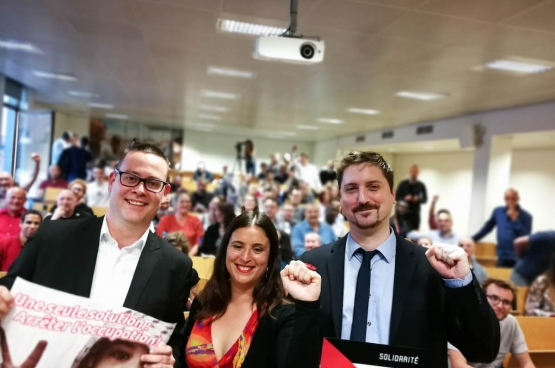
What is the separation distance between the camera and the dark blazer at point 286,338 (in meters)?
1.44

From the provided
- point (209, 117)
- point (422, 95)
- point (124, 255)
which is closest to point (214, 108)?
point (209, 117)

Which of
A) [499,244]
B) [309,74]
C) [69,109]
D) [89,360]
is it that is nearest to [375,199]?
[89,360]

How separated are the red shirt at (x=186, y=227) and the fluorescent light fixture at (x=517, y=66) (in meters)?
4.13

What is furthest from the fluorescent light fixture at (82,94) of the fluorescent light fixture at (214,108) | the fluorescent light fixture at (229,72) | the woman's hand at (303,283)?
the woman's hand at (303,283)

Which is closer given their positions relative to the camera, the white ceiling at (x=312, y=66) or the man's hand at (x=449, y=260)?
the man's hand at (x=449, y=260)

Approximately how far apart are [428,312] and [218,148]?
19109mm

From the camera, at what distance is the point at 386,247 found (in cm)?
166

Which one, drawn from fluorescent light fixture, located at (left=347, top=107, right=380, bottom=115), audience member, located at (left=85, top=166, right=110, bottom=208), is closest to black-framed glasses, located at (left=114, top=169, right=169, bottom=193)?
audience member, located at (left=85, top=166, right=110, bottom=208)

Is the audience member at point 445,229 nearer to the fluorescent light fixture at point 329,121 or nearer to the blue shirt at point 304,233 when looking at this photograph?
the blue shirt at point 304,233

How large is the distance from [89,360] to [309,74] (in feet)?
19.7

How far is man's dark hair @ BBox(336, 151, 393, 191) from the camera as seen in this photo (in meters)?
1.66

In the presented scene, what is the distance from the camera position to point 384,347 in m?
1.37

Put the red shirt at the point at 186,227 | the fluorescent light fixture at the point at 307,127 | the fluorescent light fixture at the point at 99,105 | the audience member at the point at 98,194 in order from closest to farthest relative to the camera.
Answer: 1. the red shirt at the point at 186,227
2. the audience member at the point at 98,194
3. the fluorescent light fixture at the point at 99,105
4. the fluorescent light fixture at the point at 307,127

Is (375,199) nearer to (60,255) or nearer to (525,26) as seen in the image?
(60,255)
